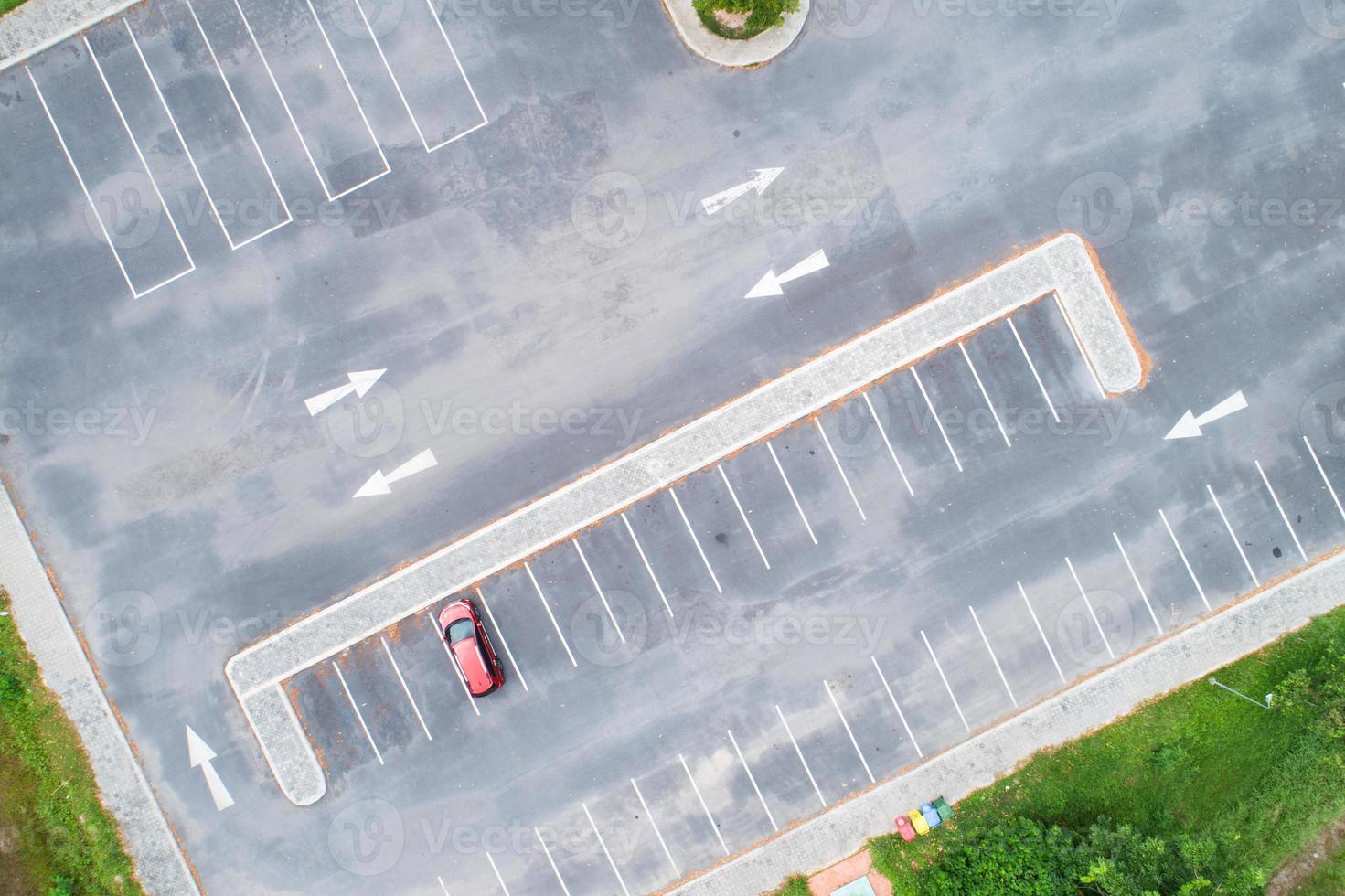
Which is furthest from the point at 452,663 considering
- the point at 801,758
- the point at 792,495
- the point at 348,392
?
the point at 792,495

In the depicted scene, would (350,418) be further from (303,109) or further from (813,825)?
(813,825)

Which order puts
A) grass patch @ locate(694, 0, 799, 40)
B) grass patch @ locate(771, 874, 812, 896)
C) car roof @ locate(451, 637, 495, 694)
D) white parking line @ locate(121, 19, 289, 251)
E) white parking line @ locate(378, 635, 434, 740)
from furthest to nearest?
white parking line @ locate(378, 635, 434, 740) → white parking line @ locate(121, 19, 289, 251) → grass patch @ locate(771, 874, 812, 896) → car roof @ locate(451, 637, 495, 694) → grass patch @ locate(694, 0, 799, 40)

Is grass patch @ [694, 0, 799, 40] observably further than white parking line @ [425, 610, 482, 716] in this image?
No

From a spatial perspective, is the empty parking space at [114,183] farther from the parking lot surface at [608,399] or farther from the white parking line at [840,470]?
the white parking line at [840,470]

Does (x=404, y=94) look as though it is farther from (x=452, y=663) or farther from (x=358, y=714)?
(x=358, y=714)

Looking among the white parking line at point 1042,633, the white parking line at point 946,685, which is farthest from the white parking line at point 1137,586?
the white parking line at point 946,685

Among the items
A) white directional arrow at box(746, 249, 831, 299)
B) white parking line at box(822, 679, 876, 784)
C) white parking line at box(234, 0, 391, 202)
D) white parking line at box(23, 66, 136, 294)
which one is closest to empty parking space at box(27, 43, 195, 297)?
white parking line at box(23, 66, 136, 294)

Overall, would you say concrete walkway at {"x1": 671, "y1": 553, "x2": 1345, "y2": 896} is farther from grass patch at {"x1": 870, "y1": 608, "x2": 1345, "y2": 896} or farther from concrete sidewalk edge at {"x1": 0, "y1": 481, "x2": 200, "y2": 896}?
concrete sidewalk edge at {"x1": 0, "y1": 481, "x2": 200, "y2": 896}

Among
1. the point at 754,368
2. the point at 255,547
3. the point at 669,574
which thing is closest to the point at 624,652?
the point at 669,574
